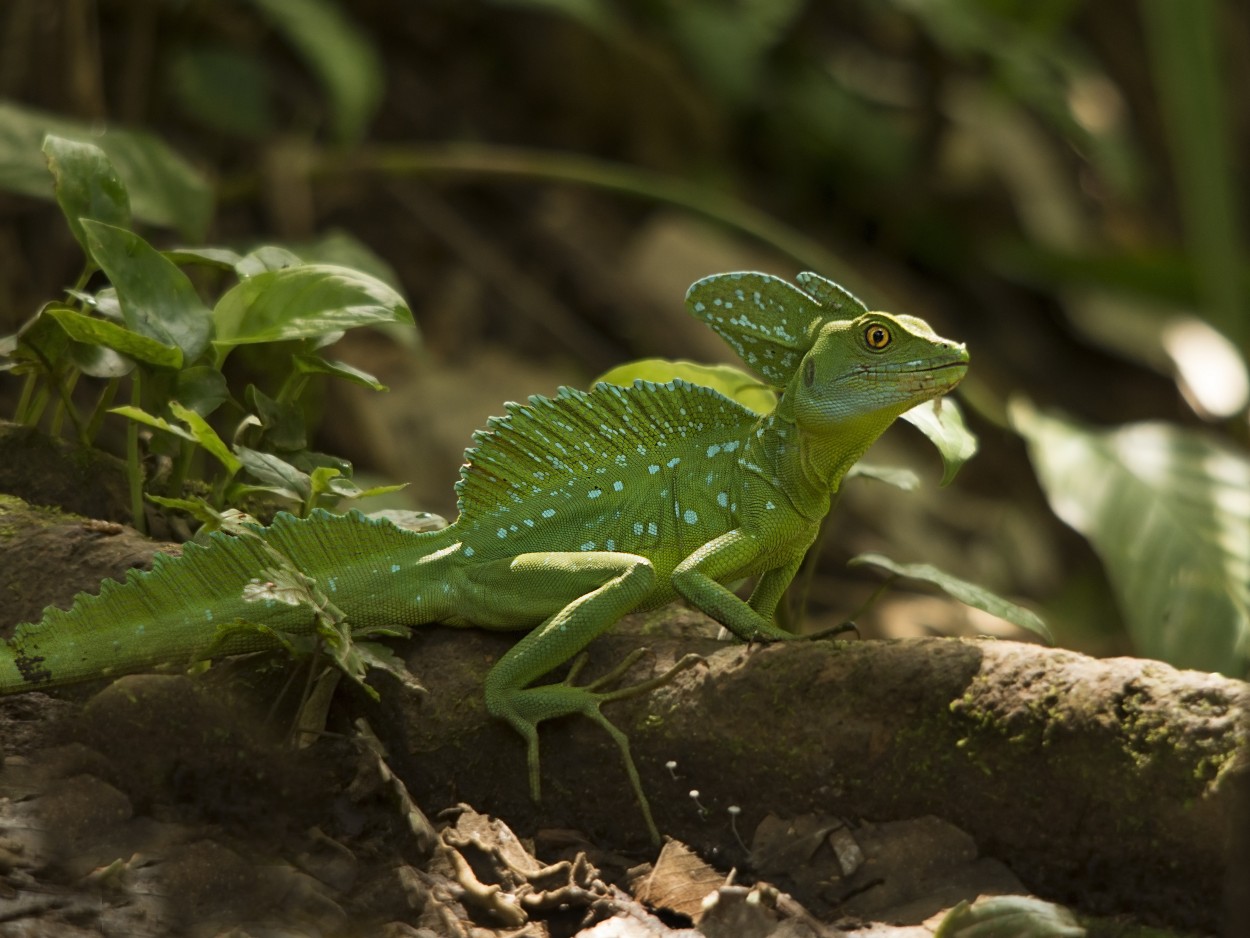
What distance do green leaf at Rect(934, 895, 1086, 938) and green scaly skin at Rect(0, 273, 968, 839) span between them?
805mm

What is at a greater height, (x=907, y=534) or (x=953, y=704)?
(x=953, y=704)

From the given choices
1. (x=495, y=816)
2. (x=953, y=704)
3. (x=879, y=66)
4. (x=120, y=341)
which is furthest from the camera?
(x=879, y=66)

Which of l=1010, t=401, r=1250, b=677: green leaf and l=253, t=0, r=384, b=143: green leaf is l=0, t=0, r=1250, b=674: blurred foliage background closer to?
l=253, t=0, r=384, b=143: green leaf

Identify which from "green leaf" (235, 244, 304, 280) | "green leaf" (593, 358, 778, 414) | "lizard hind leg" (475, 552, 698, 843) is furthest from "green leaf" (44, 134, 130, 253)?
"lizard hind leg" (475, 552, 698, 843)

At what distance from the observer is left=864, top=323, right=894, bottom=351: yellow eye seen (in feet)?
11.6

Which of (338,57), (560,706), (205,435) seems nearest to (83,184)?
(205,435)

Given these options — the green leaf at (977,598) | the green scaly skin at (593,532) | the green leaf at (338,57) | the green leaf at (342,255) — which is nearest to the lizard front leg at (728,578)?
the green scaly skin at (593,532)

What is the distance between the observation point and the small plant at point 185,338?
3604 millimetres

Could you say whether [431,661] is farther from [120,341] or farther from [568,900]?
[120,341]

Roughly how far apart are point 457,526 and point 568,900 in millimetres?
1091

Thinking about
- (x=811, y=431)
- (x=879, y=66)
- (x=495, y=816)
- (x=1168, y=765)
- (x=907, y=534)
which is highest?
(x=879, y=66)

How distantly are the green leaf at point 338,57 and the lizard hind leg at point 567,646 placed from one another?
16.0 feet

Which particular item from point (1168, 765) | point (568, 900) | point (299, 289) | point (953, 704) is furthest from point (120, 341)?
point (1168, 765)

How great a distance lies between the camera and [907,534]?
928cm
